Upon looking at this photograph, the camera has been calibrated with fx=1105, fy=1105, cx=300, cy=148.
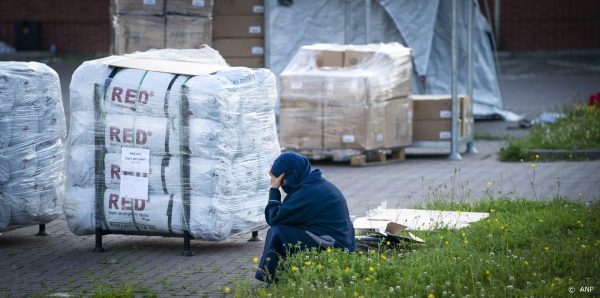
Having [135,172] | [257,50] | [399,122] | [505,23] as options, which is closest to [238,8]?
[257,50]

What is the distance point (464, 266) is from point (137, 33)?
30.1ft

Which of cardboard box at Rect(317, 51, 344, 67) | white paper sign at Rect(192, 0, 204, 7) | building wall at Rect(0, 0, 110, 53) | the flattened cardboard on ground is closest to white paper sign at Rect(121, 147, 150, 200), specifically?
the flattened cardboard on ground

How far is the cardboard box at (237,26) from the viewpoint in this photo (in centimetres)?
1767

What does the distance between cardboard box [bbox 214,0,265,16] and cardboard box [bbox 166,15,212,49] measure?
1579 millimetres

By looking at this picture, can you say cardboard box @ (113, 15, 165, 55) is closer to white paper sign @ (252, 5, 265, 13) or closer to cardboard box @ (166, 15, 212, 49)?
cardboard box @ (166, 15, 212, 49)

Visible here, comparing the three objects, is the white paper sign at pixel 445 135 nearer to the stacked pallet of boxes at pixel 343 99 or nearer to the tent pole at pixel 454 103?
the tent pole at pixel 454 103

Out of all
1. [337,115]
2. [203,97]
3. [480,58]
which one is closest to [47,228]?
[203,97]

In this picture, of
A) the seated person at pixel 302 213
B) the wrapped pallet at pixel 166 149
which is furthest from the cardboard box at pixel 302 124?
the seated person at pixel 302 213

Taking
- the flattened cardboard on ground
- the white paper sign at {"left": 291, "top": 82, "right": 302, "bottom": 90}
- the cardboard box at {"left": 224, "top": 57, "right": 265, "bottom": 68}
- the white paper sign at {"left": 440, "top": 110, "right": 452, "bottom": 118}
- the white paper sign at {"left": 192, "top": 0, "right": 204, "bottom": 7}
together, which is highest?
the white paper sign at {"left": 192, "top": 0, "right": 204, "bottom": 7}

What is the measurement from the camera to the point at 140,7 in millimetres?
15656

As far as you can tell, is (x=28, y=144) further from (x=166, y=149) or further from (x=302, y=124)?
(x=302, y=124)

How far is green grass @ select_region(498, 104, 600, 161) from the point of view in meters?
15.7

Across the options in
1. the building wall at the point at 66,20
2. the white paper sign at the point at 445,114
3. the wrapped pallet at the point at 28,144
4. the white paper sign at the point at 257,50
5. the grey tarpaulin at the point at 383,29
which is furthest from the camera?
the building wall at the point at 66,20

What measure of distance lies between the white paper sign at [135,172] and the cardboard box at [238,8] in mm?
8756
